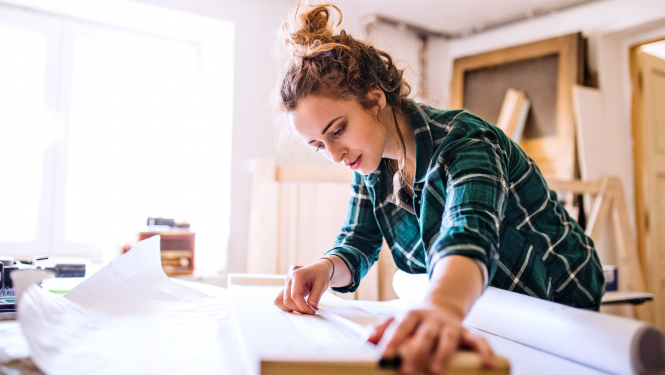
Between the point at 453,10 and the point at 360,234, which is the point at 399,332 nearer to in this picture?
the point at 360,234

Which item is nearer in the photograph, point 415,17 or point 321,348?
point 321,348

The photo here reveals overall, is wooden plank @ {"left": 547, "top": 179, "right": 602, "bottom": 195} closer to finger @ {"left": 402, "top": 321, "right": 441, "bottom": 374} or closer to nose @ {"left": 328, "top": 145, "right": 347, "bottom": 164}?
nose @ {"left": 328, "top": 145, "right": 347, "bottom": 164}

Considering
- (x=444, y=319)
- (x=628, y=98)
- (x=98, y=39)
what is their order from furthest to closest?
(x=628, y=98) < (x=98, y=39) < (x=444, y=319)

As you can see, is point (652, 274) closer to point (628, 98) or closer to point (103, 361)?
point (628, 98)

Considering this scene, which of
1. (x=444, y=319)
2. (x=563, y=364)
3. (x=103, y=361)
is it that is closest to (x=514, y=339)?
(x=563, y=364)

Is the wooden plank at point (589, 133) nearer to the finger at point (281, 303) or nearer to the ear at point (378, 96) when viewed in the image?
the ear at point (378, 96)

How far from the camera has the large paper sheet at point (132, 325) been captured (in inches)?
17.8

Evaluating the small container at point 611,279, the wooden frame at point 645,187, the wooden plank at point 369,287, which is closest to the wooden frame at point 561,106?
the wooden frame at point 645,187

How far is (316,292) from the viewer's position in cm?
77

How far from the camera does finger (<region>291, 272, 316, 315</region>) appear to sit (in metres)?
0.69

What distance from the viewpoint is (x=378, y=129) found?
817 millimetres

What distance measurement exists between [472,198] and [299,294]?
32cm

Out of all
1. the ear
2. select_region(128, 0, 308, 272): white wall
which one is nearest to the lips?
the ear

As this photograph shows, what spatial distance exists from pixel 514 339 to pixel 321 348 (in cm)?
36
